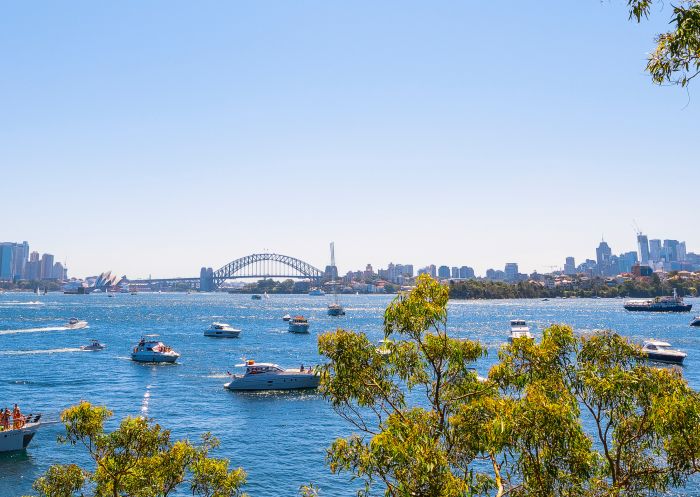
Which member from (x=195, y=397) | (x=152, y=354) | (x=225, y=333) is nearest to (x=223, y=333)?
(x=225, y=333)

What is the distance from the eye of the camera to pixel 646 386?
9.96 m

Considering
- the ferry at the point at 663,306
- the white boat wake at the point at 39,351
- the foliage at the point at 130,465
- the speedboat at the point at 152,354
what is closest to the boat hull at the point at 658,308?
the ferry at the point at 663,306

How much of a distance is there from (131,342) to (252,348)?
22.9 meters

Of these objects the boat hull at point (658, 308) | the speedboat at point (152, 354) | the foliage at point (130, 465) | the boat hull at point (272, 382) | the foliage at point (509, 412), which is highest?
the foliage at point (509, 412)

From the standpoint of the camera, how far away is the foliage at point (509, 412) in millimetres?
8547

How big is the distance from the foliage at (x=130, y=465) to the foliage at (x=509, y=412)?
137 inches

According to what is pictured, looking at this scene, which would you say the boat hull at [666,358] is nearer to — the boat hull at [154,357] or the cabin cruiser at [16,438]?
the boat hull at [154,357]

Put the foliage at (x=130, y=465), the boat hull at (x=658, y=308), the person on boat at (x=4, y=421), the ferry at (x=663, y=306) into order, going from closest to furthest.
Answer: the foliage at (x=130, y=465) < the person on boat at (x=4, y=421) < the boat hull at (x=658, y=308) < the ferry at (x=663, y=306)

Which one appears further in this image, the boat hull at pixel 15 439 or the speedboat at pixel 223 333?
the speedboat at pixel 223 333

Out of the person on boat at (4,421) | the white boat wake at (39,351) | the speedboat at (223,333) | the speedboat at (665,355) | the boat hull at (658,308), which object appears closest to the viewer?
the person on boat at (4,421)

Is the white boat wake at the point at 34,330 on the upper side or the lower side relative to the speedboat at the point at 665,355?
upper

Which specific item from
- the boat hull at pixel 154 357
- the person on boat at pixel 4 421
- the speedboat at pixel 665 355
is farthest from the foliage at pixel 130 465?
the speedboat at pixel 665 355

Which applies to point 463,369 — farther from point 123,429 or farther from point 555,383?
point 123,429

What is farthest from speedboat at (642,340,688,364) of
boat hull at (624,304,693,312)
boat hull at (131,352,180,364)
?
boat hull at (624,304,693,312)
